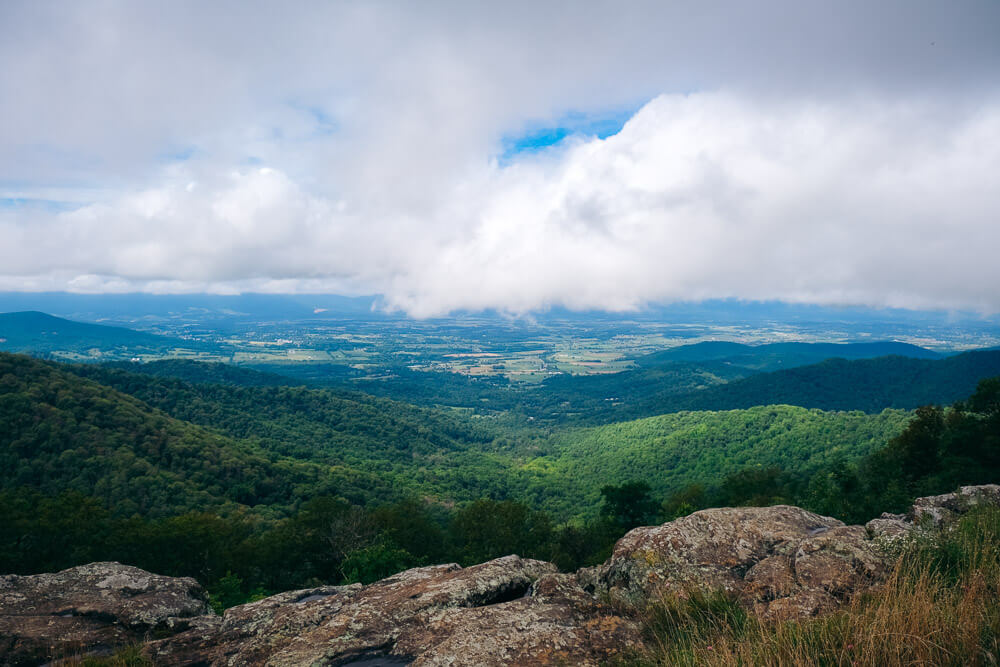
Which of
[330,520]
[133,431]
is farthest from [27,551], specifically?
[133,431]

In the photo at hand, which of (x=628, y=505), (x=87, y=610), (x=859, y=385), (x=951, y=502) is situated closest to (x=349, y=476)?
(x=628, y=505)

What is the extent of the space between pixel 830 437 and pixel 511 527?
84.4 m

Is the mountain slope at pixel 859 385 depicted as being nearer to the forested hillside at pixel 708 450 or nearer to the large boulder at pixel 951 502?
the forested hillside at pixel 708 450

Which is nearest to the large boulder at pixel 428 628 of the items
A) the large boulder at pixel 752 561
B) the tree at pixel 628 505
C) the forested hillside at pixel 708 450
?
the large boulder at pixel 752 561

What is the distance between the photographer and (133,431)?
59625mm

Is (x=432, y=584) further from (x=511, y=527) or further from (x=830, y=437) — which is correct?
(x=830, y=437)

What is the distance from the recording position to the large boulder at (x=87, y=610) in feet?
25.8

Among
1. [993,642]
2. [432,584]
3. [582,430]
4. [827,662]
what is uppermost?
[993,642]

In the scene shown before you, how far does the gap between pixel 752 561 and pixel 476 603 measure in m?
5.88

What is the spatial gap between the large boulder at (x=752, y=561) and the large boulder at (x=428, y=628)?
1.25 metres

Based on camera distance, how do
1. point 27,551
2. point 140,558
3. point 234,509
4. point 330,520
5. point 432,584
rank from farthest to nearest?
point 234,509
point 330,520
point 140,558
point 27,551
point 432,584

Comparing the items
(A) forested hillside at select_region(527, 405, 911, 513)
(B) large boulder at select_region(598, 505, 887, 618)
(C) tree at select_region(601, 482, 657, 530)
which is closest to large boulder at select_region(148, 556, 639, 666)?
(B) large boulder at select_region(598, 505, 887, 618)

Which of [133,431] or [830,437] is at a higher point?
[133,431]

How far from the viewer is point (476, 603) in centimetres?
826
